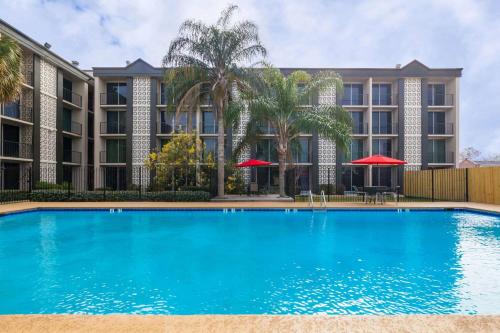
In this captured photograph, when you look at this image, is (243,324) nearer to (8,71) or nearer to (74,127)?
(8,71)

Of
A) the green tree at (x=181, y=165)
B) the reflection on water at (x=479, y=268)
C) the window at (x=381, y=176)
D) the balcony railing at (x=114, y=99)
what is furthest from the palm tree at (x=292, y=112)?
the balcony railing at (x=114, y=99)

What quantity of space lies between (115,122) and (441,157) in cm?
2660

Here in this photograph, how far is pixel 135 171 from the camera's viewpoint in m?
24.8

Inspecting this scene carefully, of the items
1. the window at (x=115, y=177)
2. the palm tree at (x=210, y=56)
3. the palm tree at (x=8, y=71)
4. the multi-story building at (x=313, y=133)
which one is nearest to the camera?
the palm tree at (x=8, y=71)

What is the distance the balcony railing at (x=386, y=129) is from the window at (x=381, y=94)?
184cm

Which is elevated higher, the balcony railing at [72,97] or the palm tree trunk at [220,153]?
the balcony railing at [72,97]

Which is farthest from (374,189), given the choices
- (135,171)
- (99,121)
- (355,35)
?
(99,121)

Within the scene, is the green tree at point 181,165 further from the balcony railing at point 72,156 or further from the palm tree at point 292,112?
the balcony railing at point 72,156

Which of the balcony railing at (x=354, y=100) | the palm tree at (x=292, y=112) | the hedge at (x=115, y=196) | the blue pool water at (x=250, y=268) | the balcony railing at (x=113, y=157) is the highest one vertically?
the balcony railing at (x=354, y=100)

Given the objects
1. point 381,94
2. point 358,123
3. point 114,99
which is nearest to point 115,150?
point 114,99

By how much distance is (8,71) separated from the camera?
12.1 meters

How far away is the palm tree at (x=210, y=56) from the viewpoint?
16.2m

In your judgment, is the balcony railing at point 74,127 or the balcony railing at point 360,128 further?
the balcony railing at point 360,128

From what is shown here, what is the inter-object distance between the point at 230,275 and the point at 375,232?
5650 mm
